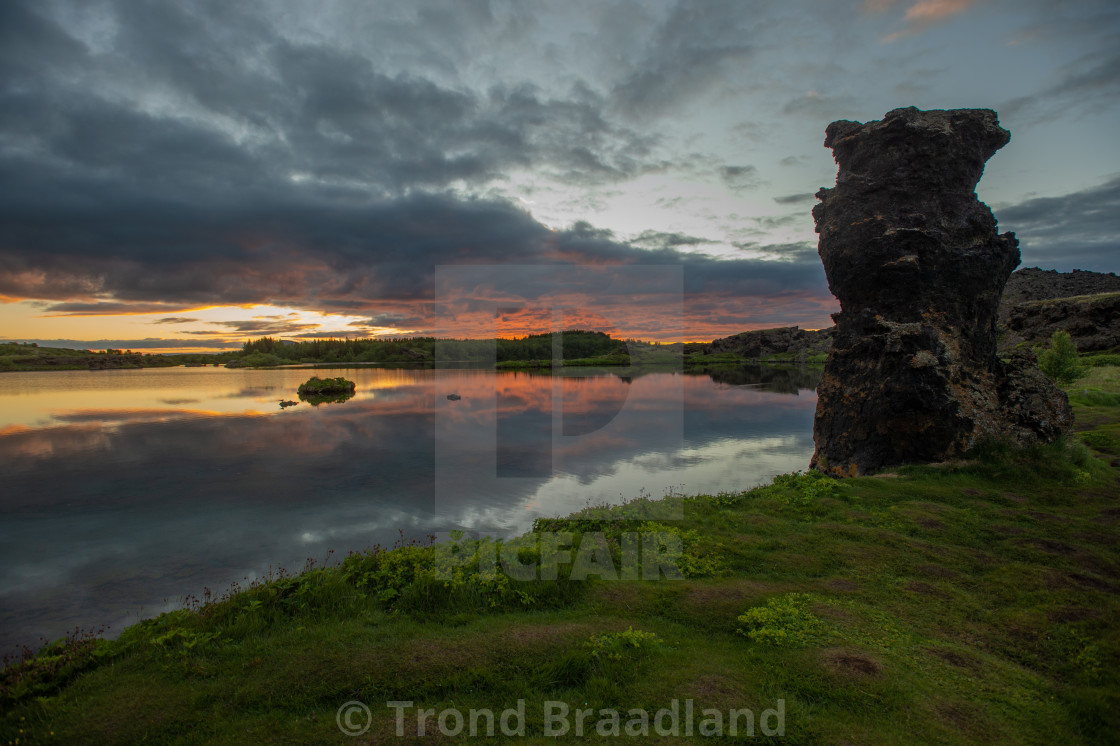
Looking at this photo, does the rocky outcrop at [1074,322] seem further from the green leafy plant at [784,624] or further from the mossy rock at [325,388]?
the mossy rock at [325,388]

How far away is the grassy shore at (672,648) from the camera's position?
15.8ft

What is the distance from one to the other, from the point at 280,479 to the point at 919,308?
78.1 feet

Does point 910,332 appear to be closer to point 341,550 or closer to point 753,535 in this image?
point 753,535

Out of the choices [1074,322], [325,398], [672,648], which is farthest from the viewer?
[1074,322]

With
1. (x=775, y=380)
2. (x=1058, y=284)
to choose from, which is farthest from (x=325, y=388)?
(x=1058, y=284)

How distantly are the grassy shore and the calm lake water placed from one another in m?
3.91

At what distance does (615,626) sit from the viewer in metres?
6.66

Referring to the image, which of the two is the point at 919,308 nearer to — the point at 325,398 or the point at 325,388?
the point at 325,398

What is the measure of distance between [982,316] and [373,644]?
20098 mm

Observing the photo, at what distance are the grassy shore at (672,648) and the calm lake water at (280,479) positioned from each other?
3911 mm

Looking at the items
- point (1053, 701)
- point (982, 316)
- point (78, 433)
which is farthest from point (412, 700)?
point (78, 433)

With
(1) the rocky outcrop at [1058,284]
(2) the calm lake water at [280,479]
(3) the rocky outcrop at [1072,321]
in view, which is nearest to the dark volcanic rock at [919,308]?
(2) the calm lake water at [280,479]

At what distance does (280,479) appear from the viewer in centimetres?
1911

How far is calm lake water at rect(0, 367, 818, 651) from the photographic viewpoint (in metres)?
10.8
